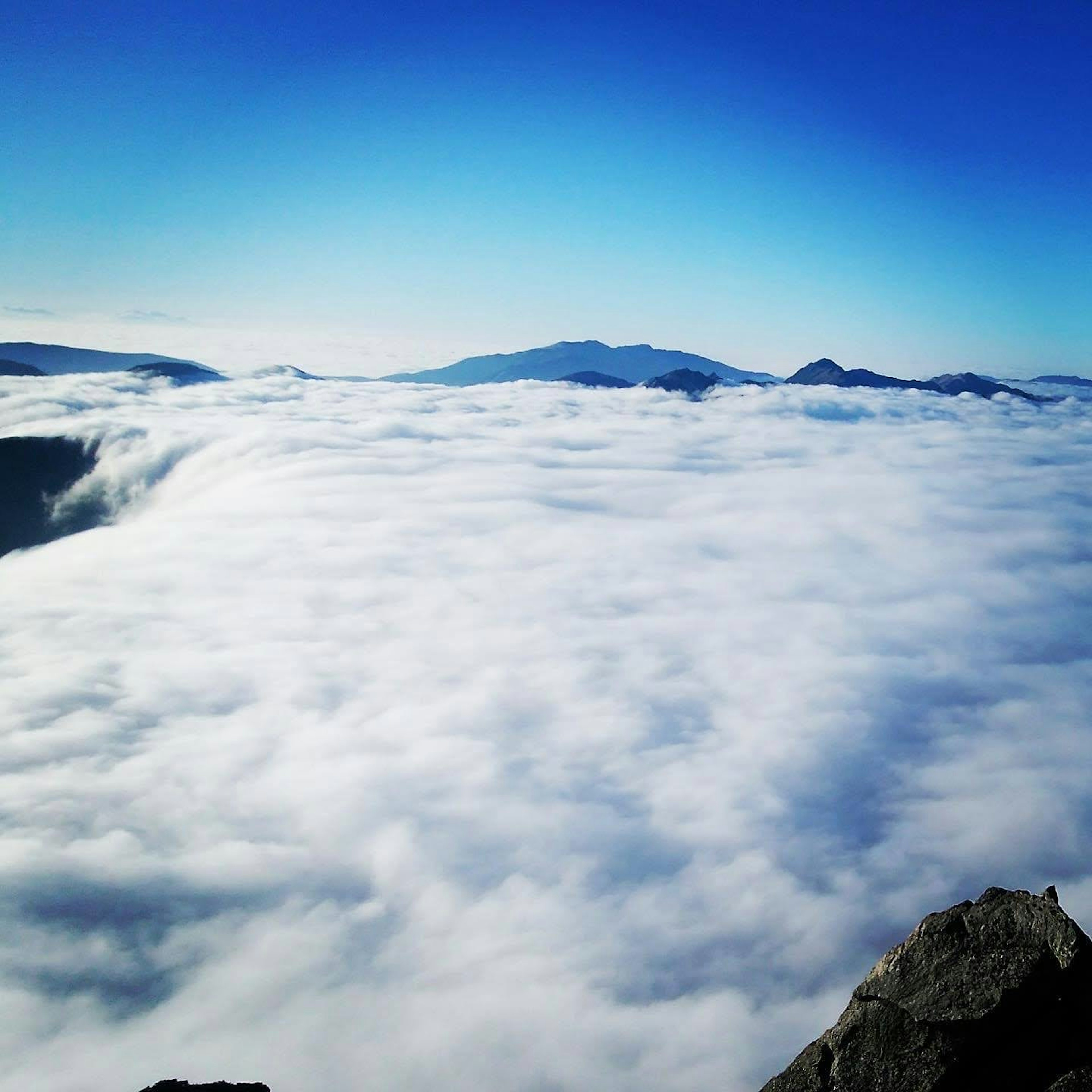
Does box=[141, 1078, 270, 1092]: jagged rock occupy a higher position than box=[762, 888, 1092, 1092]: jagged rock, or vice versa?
box=[762, 888, 1092, 1092]: jagged rock

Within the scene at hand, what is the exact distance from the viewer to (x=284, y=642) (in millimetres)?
145375

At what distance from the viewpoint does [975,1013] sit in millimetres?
11727

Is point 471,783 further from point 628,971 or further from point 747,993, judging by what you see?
point 747,993

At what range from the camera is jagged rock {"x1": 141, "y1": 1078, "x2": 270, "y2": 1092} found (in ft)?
50.0

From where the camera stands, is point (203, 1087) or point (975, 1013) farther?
point (203, 1087)

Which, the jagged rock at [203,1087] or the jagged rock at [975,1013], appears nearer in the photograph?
the jagged rock at [975,1013]

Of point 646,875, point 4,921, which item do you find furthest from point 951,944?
point 4,921

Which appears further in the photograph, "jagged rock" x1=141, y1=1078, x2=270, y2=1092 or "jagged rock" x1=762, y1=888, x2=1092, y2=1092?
"jagged rock" x1=141, y1=1078, x2=270, y2=1092

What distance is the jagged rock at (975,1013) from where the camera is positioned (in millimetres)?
11406

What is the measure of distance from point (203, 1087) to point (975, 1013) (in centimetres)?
1703

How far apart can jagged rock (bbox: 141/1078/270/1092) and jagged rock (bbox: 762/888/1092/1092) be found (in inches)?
501

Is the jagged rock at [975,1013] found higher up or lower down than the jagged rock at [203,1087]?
higher up

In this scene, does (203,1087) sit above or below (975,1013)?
below

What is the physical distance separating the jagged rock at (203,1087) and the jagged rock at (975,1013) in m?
12.7
